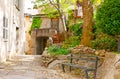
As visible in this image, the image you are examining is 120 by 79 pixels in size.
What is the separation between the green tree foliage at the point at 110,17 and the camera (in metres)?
10.3

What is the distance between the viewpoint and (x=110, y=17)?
10.6 metres

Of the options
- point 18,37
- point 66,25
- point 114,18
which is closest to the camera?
point 114,18

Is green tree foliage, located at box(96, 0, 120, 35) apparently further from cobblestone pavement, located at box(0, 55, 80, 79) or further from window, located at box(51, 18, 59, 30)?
window, located at box(51, 18, 59, 30)

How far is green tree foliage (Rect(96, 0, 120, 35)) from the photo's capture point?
10312 mm

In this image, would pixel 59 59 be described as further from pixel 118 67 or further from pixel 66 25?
pixel 66 25

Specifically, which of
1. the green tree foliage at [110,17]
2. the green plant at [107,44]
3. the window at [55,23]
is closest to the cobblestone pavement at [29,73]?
the green tree foliage at [110,17]

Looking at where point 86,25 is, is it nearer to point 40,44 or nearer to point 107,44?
point 107,44

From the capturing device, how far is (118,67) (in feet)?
24.9

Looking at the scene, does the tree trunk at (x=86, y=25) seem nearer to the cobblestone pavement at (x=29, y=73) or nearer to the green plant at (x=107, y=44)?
the green plant at (x=107, y=44)

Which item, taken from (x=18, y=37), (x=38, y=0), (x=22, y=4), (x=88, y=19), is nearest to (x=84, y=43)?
(x=88, y=19)

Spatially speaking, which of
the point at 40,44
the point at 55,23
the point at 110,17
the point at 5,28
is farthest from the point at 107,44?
the point at 40,44

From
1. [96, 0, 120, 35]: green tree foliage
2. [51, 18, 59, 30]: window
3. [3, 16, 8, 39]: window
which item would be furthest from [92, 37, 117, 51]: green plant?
[51, 18, 59, 30]: window

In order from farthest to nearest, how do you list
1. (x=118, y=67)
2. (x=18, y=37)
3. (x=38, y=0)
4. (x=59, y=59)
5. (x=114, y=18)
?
(x=38, y=0) → (x=18, y=37) → (x=59, y=59) → (x=114, y=18) → (x=118, y=67)

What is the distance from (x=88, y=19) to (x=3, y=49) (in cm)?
482
